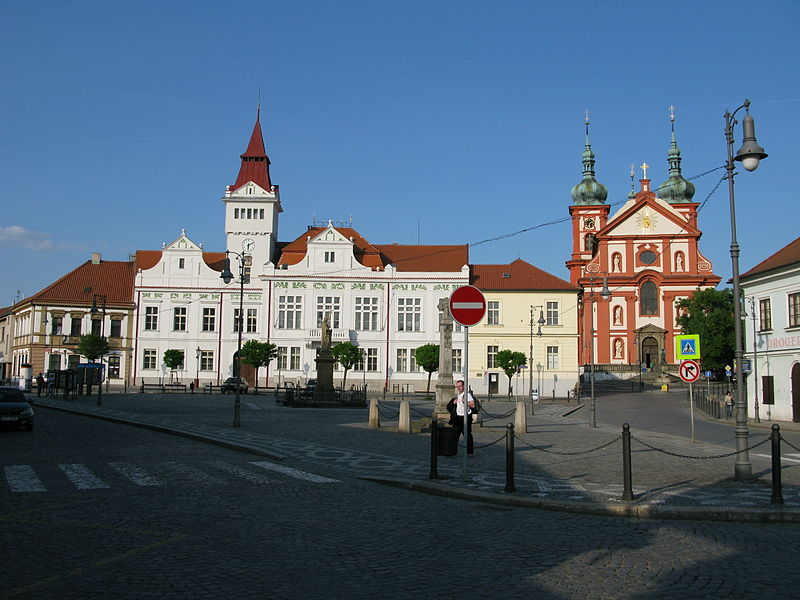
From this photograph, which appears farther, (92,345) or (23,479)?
(92,345)

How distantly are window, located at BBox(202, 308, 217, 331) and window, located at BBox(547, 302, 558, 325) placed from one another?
30299 mm

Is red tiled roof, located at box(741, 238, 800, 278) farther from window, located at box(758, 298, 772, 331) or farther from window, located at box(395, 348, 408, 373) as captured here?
window, located at box(395, 348, 408, 373)

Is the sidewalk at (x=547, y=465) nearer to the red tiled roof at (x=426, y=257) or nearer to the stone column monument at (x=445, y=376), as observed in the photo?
the stone column monument at (x=445, y=376)

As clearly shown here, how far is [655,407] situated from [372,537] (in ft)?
132

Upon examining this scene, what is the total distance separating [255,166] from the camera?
241 feet

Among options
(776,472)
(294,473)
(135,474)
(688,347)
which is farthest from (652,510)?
(688,347)

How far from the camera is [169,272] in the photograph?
6800cm

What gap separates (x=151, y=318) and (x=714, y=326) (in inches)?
1991

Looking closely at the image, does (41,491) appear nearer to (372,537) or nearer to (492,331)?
(372,537)

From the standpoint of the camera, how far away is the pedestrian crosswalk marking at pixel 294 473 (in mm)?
13629

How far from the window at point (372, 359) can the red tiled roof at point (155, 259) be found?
1617 centimetres

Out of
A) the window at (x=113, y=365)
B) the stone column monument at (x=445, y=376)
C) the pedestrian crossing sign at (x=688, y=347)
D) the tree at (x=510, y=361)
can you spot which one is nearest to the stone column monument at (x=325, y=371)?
the stone column monument at (x=445, y=376)

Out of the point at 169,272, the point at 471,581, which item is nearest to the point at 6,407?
the point at 471,581

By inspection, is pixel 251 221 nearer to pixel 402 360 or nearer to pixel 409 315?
pixel 409 315
